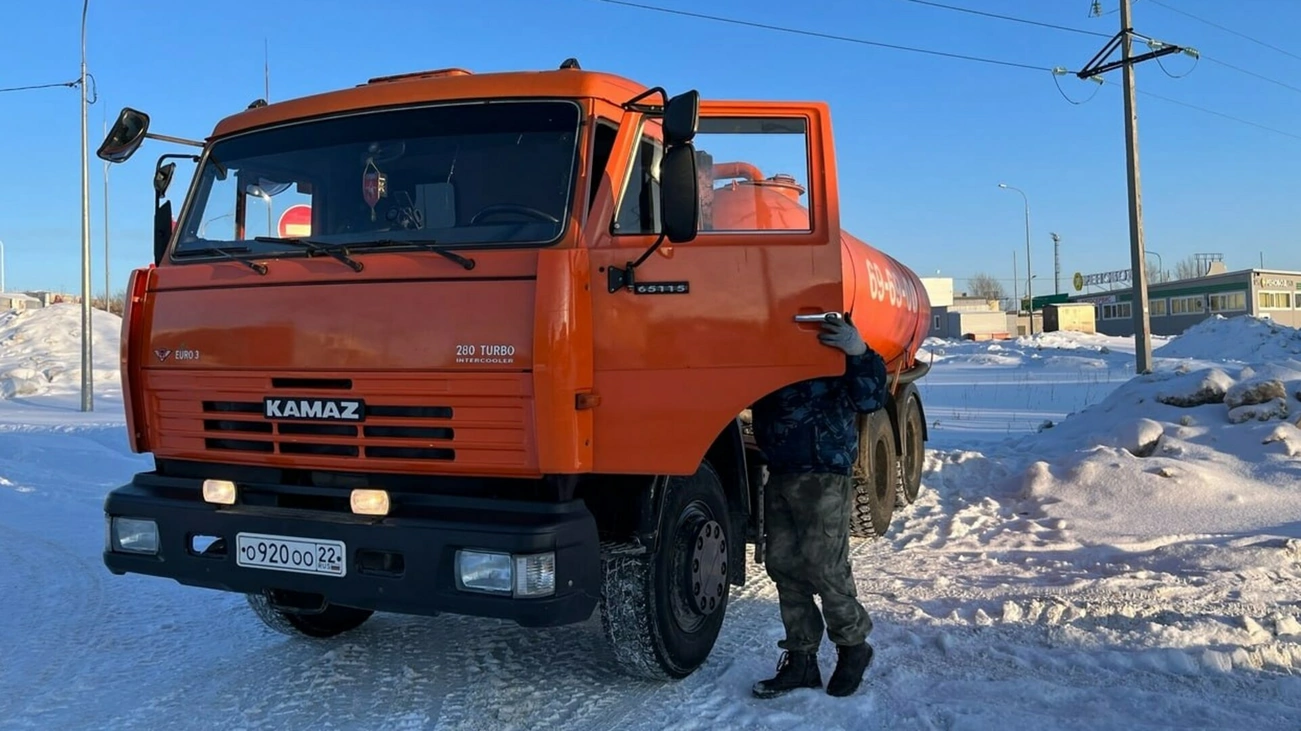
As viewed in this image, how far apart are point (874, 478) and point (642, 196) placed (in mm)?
4074

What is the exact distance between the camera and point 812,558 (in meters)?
3.99

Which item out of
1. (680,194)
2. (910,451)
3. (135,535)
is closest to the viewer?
(680,194)

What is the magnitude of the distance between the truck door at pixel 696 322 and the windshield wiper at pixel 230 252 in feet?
4.68

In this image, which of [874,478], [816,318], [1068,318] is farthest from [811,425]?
[1068,318]

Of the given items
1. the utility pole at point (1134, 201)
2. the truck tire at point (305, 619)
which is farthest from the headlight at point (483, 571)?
the utility pole at point (1134, 201)

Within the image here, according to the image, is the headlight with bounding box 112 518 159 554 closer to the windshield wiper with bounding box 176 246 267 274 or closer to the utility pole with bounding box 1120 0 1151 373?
the windshield wiper with bounding box 176 246 267 274

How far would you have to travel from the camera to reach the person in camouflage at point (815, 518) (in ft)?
13.0

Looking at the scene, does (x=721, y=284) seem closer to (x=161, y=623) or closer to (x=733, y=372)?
(x=733, y=372)

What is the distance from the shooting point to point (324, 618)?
4816mm

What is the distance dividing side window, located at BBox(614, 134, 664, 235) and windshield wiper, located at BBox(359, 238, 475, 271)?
610mm

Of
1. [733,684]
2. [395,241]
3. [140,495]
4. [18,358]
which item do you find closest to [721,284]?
[395,241]

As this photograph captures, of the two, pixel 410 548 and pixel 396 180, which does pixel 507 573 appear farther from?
pixel 396 180

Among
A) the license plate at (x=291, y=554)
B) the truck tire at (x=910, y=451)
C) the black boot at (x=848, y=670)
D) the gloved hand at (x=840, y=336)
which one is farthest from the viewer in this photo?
the truck tire at (x=910, y=451)

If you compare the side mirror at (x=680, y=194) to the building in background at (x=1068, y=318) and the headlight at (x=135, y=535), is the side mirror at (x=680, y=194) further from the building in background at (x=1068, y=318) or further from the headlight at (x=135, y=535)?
the building in background at (x=1068, y=318)
